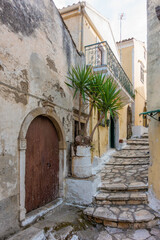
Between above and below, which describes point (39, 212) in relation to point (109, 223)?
above

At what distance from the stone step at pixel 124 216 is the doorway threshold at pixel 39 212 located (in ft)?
2.68

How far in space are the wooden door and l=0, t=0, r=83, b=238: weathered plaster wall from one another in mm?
507

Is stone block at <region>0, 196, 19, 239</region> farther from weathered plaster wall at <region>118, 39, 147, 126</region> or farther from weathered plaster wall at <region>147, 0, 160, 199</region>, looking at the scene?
weathered plaster wall at <region>118, 39, 147, 126</region>

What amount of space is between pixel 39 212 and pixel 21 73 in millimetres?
3136

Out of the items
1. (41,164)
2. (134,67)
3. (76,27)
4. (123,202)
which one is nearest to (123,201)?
(123,202)

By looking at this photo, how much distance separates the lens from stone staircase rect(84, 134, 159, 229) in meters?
4.14

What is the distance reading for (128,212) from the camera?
4395mm

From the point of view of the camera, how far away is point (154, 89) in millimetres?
4801

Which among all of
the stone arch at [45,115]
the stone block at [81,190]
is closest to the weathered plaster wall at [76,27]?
the stone arch at [45,115]

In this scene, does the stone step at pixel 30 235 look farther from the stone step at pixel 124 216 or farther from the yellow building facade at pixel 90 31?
the yellow building facade at pixel 90 31

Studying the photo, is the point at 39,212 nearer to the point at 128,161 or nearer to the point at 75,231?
the point at 75,231

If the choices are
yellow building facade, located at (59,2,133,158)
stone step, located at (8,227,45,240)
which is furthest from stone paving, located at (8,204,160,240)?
yellow building facade, located at (59,2,133,158)

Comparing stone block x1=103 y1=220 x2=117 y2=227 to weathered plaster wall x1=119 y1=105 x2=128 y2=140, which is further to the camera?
weathered plaster wall x1=119 y1=105 x2=128 y2=140

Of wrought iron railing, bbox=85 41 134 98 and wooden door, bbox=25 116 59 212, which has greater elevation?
wrought iron railing, bbox=85 41 134 98
